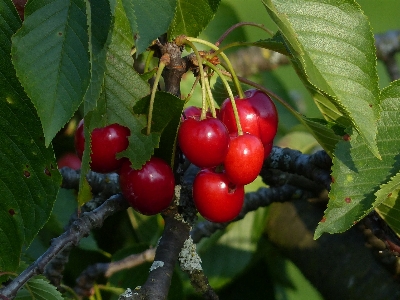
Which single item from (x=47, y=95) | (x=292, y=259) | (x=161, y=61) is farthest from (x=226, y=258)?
(x=47, y=95)

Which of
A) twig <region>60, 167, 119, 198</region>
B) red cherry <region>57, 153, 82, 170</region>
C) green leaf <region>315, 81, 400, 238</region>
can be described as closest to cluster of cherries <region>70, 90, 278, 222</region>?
Answer: green leaf <region>315, 81, 400, 238</region>

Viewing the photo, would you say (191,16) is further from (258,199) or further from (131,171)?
(258,199)

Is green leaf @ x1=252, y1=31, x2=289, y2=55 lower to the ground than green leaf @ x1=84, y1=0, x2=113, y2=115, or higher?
lower

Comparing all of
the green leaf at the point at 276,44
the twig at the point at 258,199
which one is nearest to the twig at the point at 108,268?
the twig at the point at 258,199

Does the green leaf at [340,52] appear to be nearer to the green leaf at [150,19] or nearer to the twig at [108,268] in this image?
the green leaf at [150,19]

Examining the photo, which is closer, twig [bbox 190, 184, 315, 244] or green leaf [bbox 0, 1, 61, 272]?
green leaf [bbox 0, 1, 61, 272]

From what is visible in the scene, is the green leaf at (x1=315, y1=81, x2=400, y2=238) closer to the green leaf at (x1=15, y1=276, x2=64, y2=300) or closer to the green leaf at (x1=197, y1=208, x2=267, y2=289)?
the green leaf at (x1=15, y1=276, x2=64, y2=300)

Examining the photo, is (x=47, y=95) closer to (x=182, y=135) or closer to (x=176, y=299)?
(x=182, y=135)
